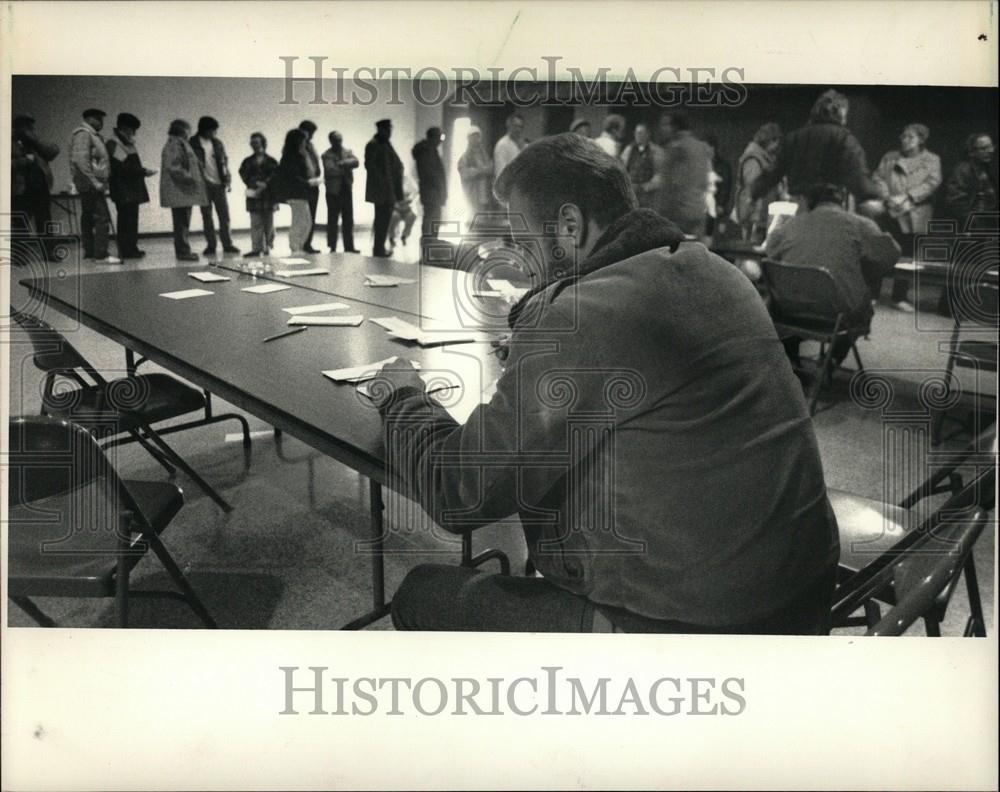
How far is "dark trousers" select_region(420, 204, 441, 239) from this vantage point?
1613 mm

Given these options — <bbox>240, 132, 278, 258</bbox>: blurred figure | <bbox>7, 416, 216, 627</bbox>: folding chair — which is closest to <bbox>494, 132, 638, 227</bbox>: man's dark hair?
<bbox>240, 132, 278, 258</bbox>: blurred figure

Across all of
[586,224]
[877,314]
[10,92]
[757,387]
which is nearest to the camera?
[757,387]

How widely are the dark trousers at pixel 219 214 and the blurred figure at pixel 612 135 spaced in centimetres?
86

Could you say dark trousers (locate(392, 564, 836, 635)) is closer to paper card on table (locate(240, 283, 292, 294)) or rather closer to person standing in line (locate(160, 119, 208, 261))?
person standing in line (locate(160, 119, 208, 261))

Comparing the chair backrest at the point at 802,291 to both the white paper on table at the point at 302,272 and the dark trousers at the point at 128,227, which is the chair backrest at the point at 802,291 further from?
the dark trousers at the point at 128,227

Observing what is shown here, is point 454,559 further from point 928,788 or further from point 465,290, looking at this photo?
point 928,788

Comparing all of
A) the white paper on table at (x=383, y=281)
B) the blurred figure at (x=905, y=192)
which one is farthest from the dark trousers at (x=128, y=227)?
the blurred figure at (x=905, y=192)

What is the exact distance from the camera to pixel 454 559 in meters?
1.76

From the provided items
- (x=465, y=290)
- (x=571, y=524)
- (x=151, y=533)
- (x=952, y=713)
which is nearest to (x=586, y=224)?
(x=465, y=290)

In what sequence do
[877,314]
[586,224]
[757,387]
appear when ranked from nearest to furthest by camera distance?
[757,387] < [586,224] < [877,314]

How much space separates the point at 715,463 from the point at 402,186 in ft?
2.99

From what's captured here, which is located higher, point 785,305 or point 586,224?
point 586,224

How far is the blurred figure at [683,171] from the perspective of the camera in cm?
156

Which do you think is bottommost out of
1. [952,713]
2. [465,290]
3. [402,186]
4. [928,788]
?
[928,788]
